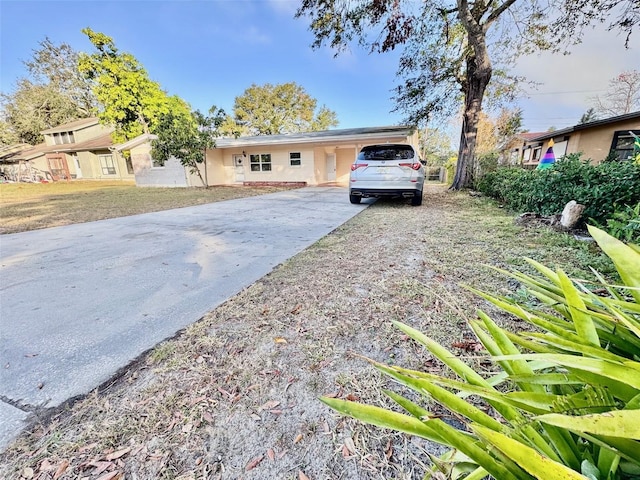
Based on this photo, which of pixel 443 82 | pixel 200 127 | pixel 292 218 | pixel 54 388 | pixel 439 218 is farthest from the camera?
pixel 200 127

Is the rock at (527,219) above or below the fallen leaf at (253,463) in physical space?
above

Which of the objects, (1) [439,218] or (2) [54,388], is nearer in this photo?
(2) [54,388]

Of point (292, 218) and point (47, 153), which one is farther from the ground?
A: point (47, 153)

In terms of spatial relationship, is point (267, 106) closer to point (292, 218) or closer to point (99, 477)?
point (292, 218)

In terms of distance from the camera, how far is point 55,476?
1136 millimetres

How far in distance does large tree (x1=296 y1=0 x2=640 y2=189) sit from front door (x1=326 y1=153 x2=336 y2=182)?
6653mm

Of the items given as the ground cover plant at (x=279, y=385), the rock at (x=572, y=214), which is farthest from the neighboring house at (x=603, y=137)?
the ground cover plant at (x=279, y=385)

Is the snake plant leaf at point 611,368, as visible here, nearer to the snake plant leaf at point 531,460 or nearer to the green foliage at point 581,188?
the snake plant leaf at point 531,460

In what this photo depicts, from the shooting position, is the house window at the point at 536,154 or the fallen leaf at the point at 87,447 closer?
the fallen leaf at the point at 87,447

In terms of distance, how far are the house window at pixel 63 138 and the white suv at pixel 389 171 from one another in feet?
104

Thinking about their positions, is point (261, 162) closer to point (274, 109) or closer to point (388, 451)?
point (274, 109)

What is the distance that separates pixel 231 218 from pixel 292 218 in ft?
4.97

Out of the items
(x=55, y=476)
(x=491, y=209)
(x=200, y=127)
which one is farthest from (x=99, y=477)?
(x=200, y=127)

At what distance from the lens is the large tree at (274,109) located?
3073 centimetres
